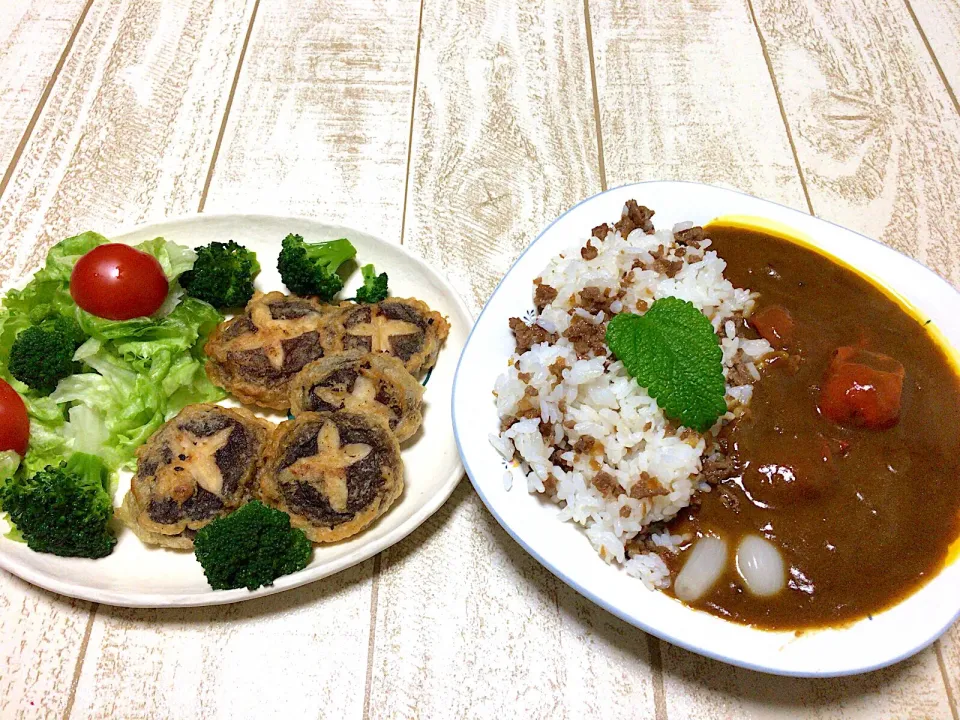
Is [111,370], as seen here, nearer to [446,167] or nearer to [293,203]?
[293,203]

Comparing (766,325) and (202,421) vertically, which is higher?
(766,325)

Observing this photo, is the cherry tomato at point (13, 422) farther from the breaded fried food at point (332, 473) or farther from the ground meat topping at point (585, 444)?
the ground meat topping at point (585, 444)

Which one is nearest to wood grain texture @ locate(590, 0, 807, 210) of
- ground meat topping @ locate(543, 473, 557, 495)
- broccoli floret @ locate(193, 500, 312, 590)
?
ground meat topping @ locate(543, 473, 557, 495)

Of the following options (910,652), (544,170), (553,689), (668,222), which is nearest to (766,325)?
(668,222)

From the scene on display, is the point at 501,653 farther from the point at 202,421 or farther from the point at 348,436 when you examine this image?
the point at 202,421

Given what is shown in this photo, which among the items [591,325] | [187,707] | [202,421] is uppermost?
[591,325]

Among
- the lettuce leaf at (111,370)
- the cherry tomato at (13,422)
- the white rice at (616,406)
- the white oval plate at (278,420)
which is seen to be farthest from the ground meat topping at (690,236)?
the cherry tomato at (13,422)

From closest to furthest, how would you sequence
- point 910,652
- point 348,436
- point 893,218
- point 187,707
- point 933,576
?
point 910,652 → point 933,576 → point 187,707 → point 348,436 → point 893,218

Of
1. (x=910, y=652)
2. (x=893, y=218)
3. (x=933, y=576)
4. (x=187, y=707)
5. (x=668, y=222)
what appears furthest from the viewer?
(x=893, y=218)
